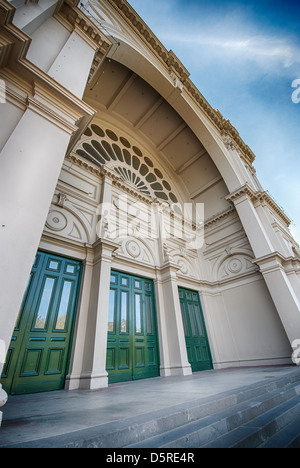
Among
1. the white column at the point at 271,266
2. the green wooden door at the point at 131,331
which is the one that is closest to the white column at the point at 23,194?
the green wooden door at the point at 131,331

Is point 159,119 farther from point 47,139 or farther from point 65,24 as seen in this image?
point 47,139

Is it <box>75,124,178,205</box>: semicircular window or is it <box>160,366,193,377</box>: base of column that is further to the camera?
<box>75,124,178,205</box>: semicircular window

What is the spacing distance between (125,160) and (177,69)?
469 centimetres

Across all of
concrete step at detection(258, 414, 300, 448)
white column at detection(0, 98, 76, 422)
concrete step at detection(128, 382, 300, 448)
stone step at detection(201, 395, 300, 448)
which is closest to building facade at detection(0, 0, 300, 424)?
white column at detection(0, 98, 76, 422)

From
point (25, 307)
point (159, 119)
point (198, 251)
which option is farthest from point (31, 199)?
point (159, 119)

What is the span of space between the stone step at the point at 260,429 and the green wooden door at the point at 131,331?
146 inches

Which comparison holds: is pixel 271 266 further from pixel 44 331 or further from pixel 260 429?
pixel 44 331

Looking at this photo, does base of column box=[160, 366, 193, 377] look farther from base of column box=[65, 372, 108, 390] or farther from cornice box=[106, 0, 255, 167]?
cornice box=[106, 0, 255, 167]

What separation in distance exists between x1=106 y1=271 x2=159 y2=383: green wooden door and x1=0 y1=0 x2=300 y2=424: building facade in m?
0.04

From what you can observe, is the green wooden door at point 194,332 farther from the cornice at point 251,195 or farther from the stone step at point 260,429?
the stone step at point 260,429

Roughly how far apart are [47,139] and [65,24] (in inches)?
140

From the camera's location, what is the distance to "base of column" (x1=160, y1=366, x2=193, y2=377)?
5285mm

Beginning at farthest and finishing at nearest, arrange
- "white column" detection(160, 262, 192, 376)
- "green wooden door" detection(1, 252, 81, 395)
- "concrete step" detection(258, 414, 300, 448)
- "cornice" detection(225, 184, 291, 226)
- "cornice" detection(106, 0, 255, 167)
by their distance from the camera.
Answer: "cornice" detection(225, 184, 291, 226) → "cornice" detection(106, 0, 255, 167) → "white column" detection(160, 262, 192, 376) → "green wooden door" detection(1, 252, 81, 395) → "concrete step" detection(258, 414, 300, 448)

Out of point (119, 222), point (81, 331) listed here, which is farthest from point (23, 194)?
point (119, 222)
